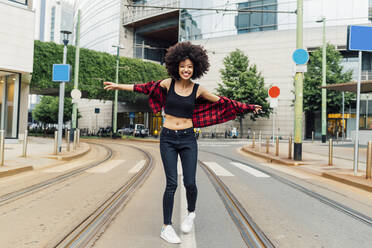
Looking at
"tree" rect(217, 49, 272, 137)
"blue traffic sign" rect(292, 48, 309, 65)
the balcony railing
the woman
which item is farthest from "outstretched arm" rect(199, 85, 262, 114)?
the balcony railing

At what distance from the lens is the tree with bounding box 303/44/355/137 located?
32.7 m

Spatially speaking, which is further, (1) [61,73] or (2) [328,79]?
(2) [328,79]

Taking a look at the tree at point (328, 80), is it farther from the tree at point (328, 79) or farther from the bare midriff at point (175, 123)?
the bare midriff at point (175, 123)

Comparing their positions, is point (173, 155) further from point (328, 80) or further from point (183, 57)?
point (328, 80)

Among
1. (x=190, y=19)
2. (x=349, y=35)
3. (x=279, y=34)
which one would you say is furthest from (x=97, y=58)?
(x=349, y=35)

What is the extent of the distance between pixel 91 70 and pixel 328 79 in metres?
22.5

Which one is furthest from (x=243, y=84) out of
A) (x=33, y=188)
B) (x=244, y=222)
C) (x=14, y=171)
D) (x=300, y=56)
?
(x=244, y=222)

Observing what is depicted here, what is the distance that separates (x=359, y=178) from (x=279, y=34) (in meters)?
33.3

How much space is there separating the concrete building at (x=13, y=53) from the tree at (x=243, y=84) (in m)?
21.3

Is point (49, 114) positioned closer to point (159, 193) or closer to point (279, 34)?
point (279, 34)

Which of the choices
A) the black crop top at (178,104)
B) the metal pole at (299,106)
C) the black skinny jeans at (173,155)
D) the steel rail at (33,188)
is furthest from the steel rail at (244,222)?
the metal pole at (299,106)

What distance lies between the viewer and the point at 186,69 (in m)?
3.57

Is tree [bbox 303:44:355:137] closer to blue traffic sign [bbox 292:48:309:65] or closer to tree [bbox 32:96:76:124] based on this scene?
blue traffic sign [bbox 292:48:309:65]

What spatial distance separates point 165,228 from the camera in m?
3.45
